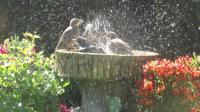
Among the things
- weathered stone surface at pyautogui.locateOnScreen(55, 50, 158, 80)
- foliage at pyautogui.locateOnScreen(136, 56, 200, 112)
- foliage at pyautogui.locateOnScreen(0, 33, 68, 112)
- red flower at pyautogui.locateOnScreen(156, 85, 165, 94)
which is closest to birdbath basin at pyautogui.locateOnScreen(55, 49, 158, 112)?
weathered stone surface at pyautogui.locateOnScreen(55, 50, 158, 80)

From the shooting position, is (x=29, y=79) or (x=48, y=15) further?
(x=48, y=15)

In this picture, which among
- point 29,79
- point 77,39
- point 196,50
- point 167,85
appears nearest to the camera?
point 29,79

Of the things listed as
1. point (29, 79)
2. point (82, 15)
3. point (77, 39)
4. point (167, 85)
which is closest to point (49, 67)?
point (29, 79)

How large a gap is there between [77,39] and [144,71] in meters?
1.01

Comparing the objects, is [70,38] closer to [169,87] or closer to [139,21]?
[169,87]

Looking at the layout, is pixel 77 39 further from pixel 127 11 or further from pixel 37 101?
pixel 127 11

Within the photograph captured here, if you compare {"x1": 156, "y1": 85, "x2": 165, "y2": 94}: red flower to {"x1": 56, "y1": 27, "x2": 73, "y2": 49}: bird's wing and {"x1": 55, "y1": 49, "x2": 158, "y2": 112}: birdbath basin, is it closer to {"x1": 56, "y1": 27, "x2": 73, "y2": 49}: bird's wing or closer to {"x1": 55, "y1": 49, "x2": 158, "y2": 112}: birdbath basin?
{"x1": 55, "y1": 49, "x2": 158, "y2": 112}: birdbath basin

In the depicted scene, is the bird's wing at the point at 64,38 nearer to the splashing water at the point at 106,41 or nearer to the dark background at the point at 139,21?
the splashing water at the point at 106,41

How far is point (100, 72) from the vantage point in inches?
229

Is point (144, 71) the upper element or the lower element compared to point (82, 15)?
lower

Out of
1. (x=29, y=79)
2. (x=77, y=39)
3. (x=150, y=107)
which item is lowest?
(x=150, y=107)

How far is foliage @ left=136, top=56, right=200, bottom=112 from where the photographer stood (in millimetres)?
5828

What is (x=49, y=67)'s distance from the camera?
18.1 feet

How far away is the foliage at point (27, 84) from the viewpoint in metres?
4.95
